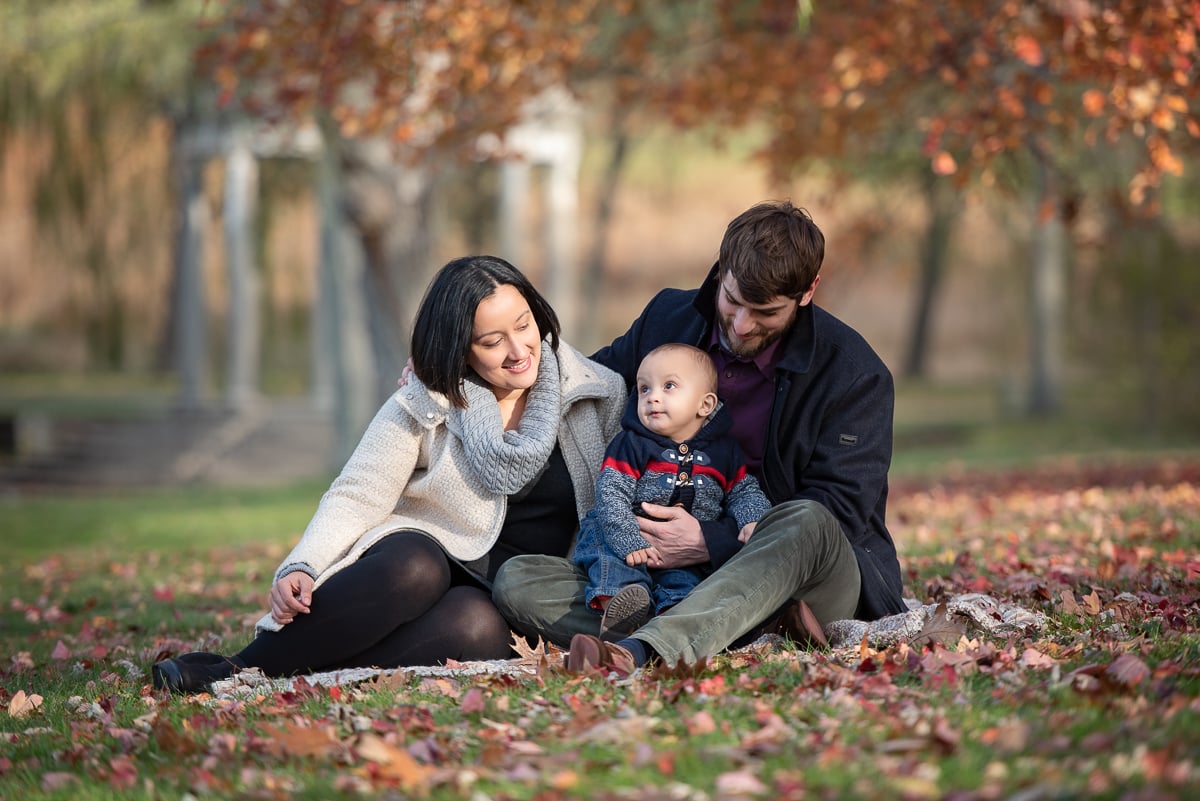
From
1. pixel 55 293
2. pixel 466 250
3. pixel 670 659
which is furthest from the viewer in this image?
pixel 466 250

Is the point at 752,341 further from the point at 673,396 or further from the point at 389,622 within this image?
the point at 389,622

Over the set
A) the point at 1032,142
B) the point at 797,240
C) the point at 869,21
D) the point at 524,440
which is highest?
the point at 869,21

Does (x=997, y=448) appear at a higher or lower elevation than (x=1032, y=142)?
lower

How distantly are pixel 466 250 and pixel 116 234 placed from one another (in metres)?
10.5

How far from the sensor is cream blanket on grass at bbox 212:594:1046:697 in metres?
4.18

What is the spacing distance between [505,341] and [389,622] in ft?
3.20

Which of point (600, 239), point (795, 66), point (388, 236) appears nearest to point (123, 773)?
point (795, 66)

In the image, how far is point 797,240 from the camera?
4.30 meters

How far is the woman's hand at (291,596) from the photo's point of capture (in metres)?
4.31

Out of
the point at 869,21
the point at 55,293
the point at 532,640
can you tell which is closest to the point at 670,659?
the point at 532,640

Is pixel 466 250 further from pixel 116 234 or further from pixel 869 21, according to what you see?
pixel 869 21

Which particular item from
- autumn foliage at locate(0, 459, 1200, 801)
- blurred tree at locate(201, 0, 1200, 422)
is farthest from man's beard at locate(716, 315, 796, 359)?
blurred tree at locate(201, 0, 1200, 422)

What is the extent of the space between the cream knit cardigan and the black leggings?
10cm

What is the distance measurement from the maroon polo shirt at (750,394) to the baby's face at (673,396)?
0.14m
